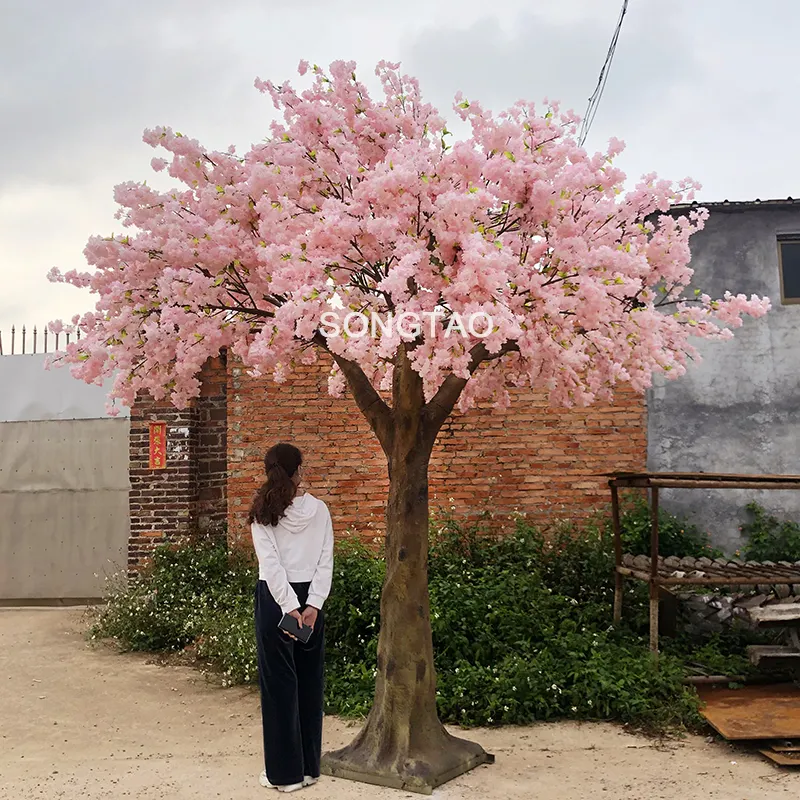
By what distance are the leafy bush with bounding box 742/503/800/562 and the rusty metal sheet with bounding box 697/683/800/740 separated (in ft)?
7.63

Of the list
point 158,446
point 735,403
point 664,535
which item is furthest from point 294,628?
point 735,403

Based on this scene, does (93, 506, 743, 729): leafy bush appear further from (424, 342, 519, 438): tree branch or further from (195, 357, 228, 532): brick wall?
(424, 342, 519, 438): tree branch

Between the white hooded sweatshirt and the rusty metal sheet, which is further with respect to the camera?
the rusty metal sheet

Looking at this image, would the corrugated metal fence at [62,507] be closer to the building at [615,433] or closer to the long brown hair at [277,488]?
the building at [615,433]

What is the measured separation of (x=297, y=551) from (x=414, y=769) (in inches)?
58.9

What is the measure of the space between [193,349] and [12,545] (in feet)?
24.6

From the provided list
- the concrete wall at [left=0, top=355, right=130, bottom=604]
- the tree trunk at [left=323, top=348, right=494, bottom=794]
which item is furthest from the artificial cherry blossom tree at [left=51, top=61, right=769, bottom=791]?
the concrete wall at [left=0, top=355, right=130, bottom=604]

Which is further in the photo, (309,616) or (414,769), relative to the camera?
(414,769)

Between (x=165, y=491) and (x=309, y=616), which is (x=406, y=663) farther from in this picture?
(x=165, y=491)

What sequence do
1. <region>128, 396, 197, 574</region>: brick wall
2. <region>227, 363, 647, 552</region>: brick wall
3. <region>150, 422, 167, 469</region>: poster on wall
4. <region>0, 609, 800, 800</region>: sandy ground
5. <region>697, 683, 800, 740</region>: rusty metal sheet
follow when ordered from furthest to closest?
<region>150, 422, 167, 469</region>: poster on wall
<region>128, 396, 197, 574</region>: brick wall
<region>227, 363, 647, 552</region>: brick wall
<region>697, 683, 800, 740</region>: rusty metal sheet
<region>0, 609, 800, 800</region>: sandy ground

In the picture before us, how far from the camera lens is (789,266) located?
10.2 m

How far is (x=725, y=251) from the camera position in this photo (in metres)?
10.1

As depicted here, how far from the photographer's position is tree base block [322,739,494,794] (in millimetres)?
5391

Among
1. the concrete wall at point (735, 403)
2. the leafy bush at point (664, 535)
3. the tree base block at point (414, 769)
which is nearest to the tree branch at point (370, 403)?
the tree base block at point (414, 769)
